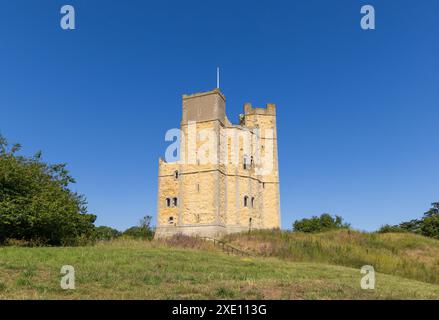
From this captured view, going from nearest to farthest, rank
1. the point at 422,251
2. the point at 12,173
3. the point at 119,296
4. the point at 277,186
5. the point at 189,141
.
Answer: the point at 119,296 → the point at 12,173 → the point at 422,251 → the point at 189,141 → the point at 277,186

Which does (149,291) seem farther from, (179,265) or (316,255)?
(316,255)

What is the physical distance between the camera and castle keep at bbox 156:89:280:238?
122 ft

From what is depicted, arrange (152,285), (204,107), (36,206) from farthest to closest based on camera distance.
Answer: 1. (204,107)
2. (36,206)
3. (152,285)

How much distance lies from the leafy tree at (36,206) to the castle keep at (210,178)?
12611 millimetres

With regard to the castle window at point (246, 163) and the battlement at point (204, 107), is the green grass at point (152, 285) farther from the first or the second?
the castle window at point (246, 163)

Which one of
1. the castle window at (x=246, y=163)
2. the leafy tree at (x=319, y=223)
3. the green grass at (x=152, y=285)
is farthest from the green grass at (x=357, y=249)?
the leafy tree at (x=319, y=223)

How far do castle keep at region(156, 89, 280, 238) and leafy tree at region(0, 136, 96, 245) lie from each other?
1261 cm

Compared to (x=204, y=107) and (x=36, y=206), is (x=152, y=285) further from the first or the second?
(x=204, y=107)

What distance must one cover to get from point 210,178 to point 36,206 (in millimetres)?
18404

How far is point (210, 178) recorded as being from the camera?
122 ft

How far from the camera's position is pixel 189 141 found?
3903 centimetres

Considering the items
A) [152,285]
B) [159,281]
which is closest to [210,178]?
[159,281]

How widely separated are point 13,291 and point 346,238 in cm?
2765

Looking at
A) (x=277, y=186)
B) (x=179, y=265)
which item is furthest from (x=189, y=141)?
(x=179, y=265)
